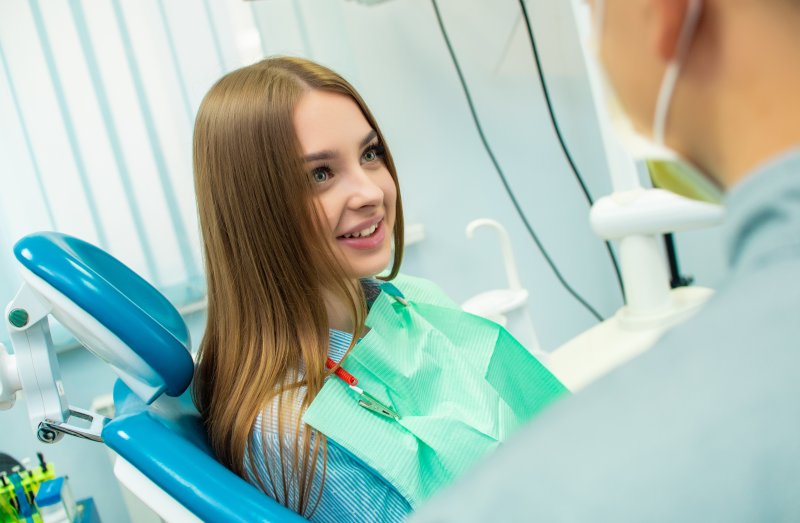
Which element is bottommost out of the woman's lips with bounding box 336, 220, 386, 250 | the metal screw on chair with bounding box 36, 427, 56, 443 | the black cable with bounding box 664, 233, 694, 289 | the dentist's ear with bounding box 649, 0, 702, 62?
the black cable with bounding box 664, 233, 694, 289

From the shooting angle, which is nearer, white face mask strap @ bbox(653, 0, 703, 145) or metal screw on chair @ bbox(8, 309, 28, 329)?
white face mask strap @ bbox(653, 0, 703, 145)

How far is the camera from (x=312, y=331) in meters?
0.86

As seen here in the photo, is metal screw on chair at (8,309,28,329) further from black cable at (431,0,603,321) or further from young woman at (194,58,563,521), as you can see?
black cable at (431,0,603,321)

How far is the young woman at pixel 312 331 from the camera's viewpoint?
78cm

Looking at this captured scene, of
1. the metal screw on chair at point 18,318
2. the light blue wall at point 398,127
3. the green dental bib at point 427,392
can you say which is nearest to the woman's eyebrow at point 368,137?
the green dental bib at point 427,392

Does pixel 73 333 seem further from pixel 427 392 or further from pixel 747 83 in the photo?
pixel 747 83

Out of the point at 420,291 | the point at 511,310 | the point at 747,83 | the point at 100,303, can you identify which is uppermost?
the point at 747,83

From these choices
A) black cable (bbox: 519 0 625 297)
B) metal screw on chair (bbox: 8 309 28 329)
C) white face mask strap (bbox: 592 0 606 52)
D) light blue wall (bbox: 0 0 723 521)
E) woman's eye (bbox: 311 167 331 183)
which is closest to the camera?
white face mask strap (bbox: 592 0 606 52)

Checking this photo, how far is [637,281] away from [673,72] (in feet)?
3.26

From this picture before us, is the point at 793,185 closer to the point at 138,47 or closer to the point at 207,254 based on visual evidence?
the point at 207,254

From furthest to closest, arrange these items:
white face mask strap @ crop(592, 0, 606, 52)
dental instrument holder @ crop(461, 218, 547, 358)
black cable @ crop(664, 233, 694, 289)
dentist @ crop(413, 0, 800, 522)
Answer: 1. black cable @ crop(664, 233, 694, 289)
2. dental instrument holder @ crop(461, 218, 547, 358)
3. white face mask strap @ crop(592, 0, 606, 52)
4. dentist @ crop(413, 0, 800, 522)

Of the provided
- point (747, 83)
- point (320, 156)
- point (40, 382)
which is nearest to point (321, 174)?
point (320, 156)

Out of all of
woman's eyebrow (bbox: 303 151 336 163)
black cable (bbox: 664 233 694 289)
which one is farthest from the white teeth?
black cable (bbox: 664 233 694 289)

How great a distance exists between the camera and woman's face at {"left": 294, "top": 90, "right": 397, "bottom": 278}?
87 cm
